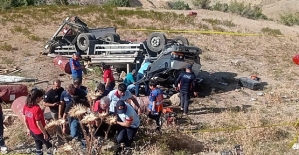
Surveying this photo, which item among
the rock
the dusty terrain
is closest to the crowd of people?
the dusty terrain

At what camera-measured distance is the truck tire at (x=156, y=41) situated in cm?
1191

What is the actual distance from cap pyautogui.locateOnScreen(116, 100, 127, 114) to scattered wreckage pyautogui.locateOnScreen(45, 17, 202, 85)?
3959 millimetres

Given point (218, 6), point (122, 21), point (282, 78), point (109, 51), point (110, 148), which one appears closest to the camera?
point (110, 148)

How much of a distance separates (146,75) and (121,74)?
6.33 ft

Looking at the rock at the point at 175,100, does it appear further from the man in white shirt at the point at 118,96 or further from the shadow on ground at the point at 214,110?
the man in white shirt at the point at 118,96

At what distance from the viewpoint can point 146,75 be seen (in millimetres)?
11148

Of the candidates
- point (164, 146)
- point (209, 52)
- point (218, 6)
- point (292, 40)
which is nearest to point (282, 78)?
point (209, 52)

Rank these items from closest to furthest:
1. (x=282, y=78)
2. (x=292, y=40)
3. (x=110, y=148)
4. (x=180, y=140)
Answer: (x=110, y=148)
(x=180, y=140)
(x=282, y=78)
(x=292, y=40)

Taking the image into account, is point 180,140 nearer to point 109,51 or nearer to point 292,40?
point 109,51

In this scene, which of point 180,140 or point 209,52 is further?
point 209,52

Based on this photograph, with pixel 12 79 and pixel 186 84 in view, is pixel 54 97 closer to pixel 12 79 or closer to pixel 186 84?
pixel 186 84

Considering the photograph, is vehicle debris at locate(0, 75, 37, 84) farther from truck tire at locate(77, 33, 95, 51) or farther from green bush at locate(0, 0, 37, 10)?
green bush at locate(0, 0, 37, 10)

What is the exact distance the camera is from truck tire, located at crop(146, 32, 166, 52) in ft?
39.1

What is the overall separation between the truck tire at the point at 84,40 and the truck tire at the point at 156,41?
1975mm
